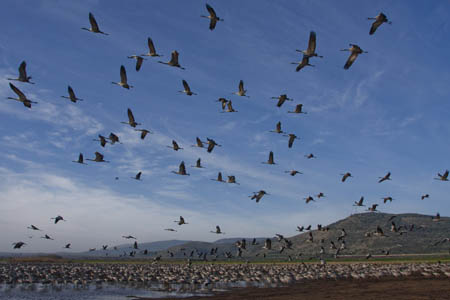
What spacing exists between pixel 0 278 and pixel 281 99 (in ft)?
122

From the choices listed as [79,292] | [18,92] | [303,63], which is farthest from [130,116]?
[79,292]

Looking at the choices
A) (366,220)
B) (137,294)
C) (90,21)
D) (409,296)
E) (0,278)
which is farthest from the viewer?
(366,220)

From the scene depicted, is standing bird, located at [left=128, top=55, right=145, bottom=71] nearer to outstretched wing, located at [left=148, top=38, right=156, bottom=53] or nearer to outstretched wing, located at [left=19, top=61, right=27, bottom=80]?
outstretched wing, located at [left=148, top=38, right=156, bottom=53]

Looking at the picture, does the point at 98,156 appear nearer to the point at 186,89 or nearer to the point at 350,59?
the point at 186,89

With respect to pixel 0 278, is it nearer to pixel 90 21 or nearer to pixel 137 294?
pixel 137 294

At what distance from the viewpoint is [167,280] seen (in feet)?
150

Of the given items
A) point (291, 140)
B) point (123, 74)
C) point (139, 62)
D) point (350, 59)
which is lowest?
point (291, 140)

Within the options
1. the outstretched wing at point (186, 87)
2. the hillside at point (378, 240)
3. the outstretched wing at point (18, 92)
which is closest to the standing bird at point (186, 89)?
the outstretched wing at point (186, 87)

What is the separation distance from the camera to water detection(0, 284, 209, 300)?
32328 millimetres

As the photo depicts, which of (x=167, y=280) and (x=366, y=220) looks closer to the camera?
(x=167, y=280)

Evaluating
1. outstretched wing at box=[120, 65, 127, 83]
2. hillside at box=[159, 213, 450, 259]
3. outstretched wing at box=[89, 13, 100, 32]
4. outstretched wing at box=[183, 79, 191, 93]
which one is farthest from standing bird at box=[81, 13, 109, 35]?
hillside at box=[159, 213, 450, 259]

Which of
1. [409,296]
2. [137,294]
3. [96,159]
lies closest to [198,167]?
[96,159]

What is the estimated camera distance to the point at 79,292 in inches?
1419

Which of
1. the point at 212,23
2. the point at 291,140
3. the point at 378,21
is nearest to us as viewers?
the point at 378,21
